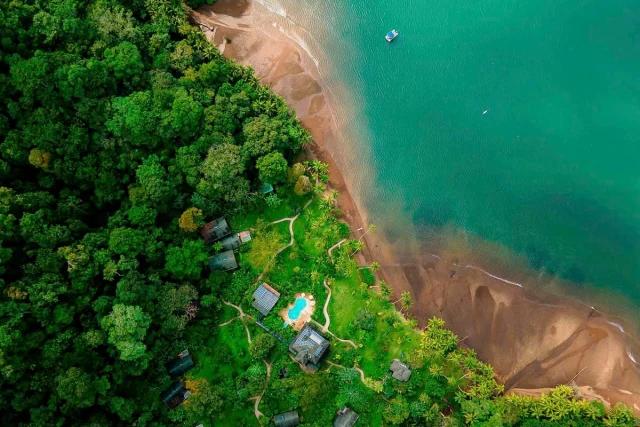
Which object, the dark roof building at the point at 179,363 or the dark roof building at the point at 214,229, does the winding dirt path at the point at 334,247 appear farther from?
the dark roof building at the point at 179,363

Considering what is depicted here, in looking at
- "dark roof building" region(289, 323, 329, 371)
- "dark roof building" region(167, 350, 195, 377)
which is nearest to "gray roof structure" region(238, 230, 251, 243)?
"dark roof building" region(289, 323, 329, 371)

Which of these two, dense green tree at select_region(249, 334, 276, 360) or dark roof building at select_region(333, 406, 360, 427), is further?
dense green tree at select_region(249, 334, 276, 360)

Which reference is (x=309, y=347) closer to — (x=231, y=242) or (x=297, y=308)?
(x=297, y=308)

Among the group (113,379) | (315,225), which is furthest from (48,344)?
(315,225)

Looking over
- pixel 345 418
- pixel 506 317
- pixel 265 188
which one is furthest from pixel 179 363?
pixel 506 317

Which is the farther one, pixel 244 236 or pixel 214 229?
pixel 244 236

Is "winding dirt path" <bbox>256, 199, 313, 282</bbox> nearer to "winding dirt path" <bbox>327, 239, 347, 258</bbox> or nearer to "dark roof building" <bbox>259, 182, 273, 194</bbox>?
"dark roof building" <bbox>259, 182, 273, 194</bbox>

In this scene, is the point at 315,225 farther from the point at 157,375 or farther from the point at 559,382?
the point at 559,382
